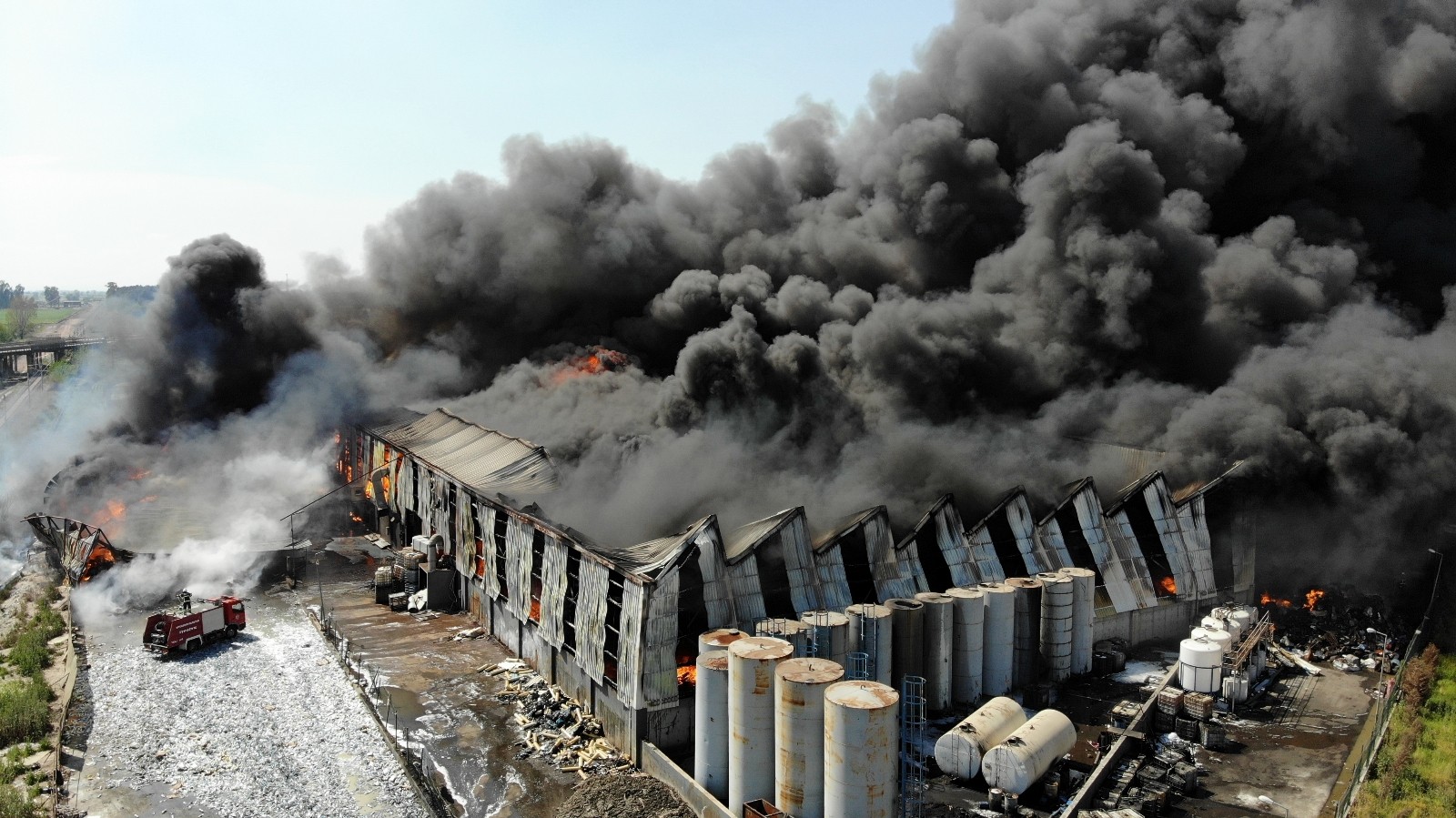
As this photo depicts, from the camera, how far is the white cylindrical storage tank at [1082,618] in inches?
1070

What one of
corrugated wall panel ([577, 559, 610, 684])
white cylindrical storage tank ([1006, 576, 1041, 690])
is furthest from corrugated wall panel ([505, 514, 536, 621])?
white cylindrical storage tank ([1006, 576, 1041, 690])

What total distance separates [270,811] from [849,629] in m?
13.4

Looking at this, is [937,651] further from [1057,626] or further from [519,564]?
[519,564]

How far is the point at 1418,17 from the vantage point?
4938cm

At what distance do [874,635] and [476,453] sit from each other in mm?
19955

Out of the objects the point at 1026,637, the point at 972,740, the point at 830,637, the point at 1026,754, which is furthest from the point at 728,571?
the point at 1026,637

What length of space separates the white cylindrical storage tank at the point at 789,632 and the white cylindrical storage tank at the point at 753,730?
2.74 metres

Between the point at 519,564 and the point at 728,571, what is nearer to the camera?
the point at 728,571

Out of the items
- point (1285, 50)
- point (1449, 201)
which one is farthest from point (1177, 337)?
point (1449, 201)

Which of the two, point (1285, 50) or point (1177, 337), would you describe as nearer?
point (1177, 337)

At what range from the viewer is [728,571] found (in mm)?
23953

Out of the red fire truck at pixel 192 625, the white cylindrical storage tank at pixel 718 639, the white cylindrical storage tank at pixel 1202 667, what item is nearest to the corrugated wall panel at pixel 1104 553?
the white cylindrical storage tank at pixel 1202 667

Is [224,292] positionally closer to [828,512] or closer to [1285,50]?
[828,512]

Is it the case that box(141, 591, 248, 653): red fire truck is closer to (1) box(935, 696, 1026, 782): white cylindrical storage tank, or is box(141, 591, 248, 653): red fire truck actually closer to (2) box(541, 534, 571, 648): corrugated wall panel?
(2) box(541, 534, 571, 648): corrugated wall panel
